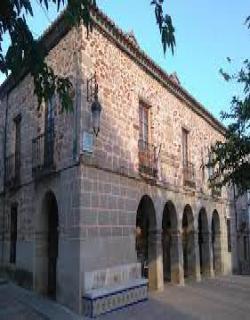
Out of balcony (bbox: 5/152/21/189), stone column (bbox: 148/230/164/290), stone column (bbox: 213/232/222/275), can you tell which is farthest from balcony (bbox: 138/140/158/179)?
stone column (bbox: 213/232/222/275)

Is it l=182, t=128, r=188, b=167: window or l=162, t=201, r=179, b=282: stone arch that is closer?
l=162, t=201, r=179, b=282: stone arch

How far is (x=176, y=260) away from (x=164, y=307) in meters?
3.78

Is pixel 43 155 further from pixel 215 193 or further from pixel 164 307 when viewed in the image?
pixel 215 193

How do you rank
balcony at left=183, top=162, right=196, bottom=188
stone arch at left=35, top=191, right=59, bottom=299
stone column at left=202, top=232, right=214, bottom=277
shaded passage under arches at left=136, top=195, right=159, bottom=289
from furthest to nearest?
1. stone column at left=202, top=232, right=214, bottom=277
2. balcony at left=183, top=162, right=196, bottom=188
3. shaded passage under arches at left=136, top=195, right=159, bottom=289
4. stone arch at left=35, top=191, right=59, bottom=299

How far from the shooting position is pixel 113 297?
9773mm

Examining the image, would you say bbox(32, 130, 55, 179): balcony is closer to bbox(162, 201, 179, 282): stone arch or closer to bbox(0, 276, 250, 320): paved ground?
bbox(0, 276, 250, 320): paved ground

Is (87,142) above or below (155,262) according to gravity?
above

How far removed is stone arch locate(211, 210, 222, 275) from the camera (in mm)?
18766

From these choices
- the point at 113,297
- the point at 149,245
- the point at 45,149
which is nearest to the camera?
the point at 113,297

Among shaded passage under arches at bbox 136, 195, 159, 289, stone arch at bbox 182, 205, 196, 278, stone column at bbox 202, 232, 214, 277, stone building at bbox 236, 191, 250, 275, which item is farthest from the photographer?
stone building at bbox 236, 191, 250, 275

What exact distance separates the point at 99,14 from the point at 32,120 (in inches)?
140

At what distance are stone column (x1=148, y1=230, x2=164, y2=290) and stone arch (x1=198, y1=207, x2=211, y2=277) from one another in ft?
15.9

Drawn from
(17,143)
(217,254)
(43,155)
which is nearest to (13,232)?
(17,143)

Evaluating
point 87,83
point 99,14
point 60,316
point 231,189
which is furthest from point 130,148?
point 231,189
